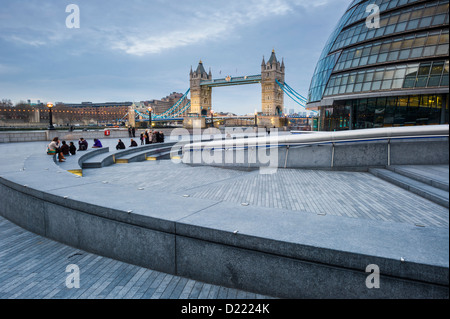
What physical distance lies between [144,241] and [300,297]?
82.6 inches

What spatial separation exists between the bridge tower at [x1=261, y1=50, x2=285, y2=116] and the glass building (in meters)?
91.2

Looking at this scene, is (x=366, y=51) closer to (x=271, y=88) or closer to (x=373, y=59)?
(x=373, y=59)

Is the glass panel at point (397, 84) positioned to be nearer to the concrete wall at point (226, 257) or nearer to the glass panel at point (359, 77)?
the glass panel at point (359, 77)

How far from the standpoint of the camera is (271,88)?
120 meters

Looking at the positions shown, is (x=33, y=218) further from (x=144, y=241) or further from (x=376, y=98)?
(x=376, y=98)

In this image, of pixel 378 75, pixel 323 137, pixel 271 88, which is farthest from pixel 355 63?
pixel 271 88

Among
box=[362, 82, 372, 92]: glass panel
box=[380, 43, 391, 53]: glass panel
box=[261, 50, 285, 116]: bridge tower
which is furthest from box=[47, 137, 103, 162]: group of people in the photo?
box=[261, 50, 285, 116]: bridge tower

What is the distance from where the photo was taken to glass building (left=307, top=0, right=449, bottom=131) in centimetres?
1534

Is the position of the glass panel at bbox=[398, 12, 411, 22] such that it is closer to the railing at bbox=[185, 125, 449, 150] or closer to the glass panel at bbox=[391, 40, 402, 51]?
the glass panel at bbox=[391, 40, 402, 51]

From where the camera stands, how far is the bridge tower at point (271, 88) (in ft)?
389

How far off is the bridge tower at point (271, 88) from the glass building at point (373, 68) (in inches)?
3592

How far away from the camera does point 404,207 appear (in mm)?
5477
